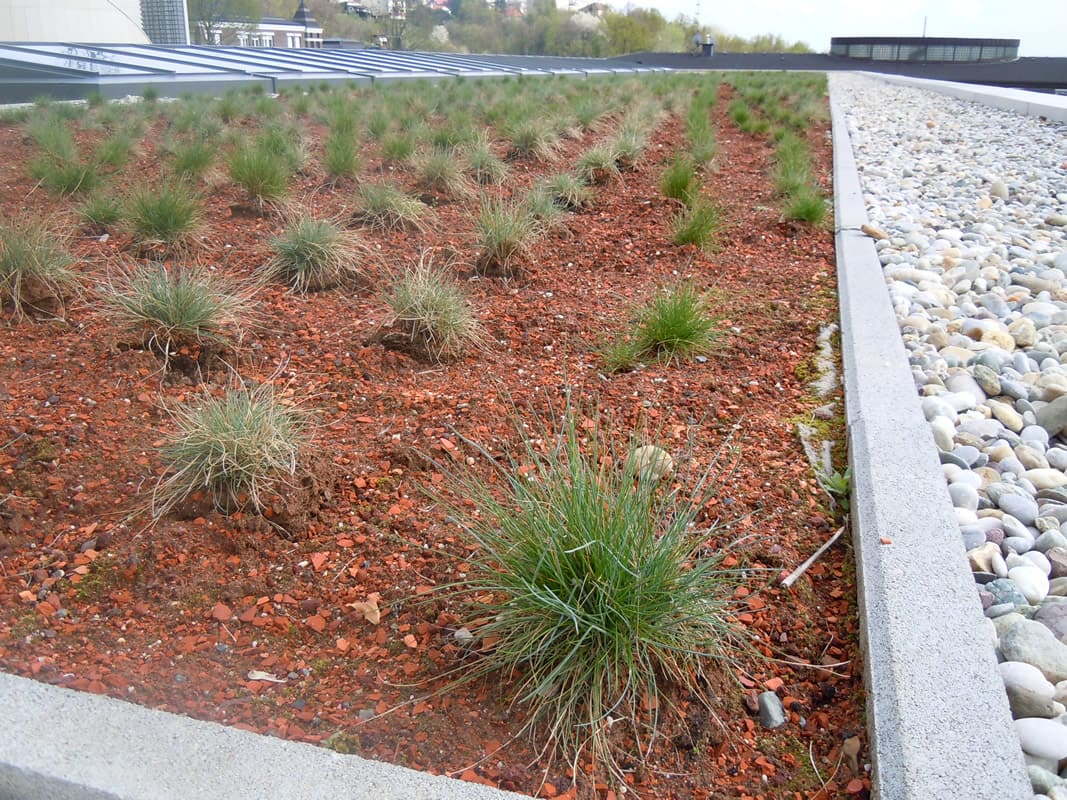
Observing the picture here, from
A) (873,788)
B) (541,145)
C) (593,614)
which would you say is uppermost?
(541,145)

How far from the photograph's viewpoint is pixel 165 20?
2814cm

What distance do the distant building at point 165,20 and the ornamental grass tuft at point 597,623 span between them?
3032 cm

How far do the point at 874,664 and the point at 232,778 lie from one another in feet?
4.64

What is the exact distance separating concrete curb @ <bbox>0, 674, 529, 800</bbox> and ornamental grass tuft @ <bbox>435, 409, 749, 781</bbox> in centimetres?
30

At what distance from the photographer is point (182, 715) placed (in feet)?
6.30

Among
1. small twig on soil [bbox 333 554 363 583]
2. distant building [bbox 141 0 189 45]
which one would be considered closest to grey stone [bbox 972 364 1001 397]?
small twig on soil [bbox 333 554 363 583]

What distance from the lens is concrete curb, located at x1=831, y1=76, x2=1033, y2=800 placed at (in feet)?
5.72

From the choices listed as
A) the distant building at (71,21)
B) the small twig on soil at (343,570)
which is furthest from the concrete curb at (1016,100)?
the distant building at (71,21)

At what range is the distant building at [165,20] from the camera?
27.9m

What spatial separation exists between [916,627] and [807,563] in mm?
406

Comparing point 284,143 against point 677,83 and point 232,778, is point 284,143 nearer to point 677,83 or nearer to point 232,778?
point 232,778

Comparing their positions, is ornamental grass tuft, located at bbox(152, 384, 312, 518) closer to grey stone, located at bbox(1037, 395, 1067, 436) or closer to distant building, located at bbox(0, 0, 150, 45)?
grey stone, located at bbox(1037, 395, 1067, 436)

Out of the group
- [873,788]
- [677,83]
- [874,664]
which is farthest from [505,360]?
[677,83]

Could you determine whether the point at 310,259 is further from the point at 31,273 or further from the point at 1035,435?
the point at 1035,435
